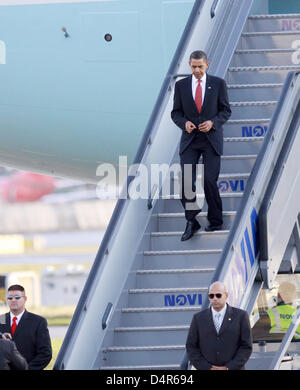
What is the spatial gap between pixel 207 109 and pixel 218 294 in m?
1.65

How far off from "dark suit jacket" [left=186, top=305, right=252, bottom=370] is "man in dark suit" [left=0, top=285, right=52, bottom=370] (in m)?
0.93

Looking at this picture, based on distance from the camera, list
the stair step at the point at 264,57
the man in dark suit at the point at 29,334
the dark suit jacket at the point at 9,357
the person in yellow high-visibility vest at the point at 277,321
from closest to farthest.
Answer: the dark suit jacket at the point at 9,357
the man in dark suit at the point at 29,334
the stair step at the point at 264,57
the person in yellow high-visibility vest at the point at 277,321

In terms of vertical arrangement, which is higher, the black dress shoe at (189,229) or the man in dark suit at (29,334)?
the black dress shoe at (189,229)

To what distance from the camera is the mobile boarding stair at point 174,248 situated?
6781 mm

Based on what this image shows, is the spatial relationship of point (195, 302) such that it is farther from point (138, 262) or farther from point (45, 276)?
point (45, 276)

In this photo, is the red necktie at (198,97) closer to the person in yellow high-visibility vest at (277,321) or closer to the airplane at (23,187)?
the person in yellow high-visibility vest at (277,321)

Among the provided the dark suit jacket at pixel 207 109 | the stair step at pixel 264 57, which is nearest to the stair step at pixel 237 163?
the dark suit jacket at pixel 207 109

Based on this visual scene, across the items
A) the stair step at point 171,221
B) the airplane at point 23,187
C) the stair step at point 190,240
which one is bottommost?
the stair step at point 190,240

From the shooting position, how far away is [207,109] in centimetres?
716

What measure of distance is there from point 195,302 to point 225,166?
1206 mm

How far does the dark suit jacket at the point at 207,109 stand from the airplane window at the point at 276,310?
2988mm

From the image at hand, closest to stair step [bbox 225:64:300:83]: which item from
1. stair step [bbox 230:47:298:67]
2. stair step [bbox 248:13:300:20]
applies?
stair step [bbox 230:47:298:67]

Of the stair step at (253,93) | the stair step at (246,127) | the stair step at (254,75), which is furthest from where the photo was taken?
the stair step at (254,75)
